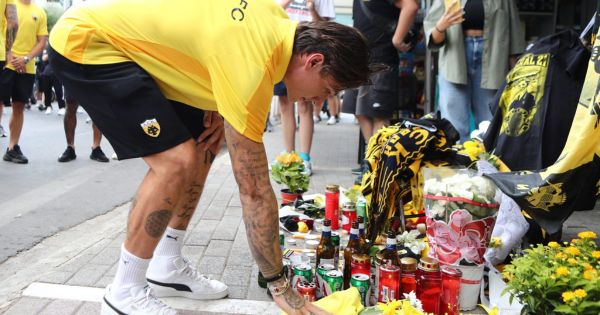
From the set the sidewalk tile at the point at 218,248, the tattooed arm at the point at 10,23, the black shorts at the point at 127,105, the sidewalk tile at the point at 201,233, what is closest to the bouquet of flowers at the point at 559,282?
the black shorts at the point at 127,105

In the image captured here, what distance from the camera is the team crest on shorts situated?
7.18 ft

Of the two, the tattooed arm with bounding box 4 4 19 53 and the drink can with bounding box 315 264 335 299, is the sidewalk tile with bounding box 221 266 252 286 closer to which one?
the drink can with bounding box 315 264 335 299

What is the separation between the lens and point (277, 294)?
6.97 feet

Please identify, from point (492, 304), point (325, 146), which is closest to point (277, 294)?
point (492, 304)

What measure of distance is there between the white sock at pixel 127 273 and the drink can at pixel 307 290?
68 centimetres

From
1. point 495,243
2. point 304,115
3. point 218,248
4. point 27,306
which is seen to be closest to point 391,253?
point 495,243

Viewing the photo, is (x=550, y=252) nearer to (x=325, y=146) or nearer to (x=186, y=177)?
(x=186, y=177)

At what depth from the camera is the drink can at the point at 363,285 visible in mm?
2467

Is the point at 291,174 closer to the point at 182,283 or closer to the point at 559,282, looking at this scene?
the point at 182,283

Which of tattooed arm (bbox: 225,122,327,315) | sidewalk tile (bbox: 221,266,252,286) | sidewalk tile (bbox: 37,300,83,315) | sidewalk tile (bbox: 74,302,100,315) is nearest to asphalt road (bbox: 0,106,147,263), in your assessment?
sidewalk tile (bbox: 37,300,83,315)

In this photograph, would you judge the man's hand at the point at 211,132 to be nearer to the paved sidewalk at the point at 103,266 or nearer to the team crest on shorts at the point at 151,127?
the team crest on shorts at the point at 151,127

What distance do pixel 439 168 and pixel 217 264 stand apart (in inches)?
52.3

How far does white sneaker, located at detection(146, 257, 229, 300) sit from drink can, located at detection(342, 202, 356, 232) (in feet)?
3.89

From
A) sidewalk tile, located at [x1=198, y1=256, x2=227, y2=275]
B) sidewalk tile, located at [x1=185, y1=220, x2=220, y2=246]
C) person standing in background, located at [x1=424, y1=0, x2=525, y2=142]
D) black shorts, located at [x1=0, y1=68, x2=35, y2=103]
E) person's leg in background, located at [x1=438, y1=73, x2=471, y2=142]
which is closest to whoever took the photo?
sidewalk tile, located at [x1=198, y1=256, x2=227, y2=275]
